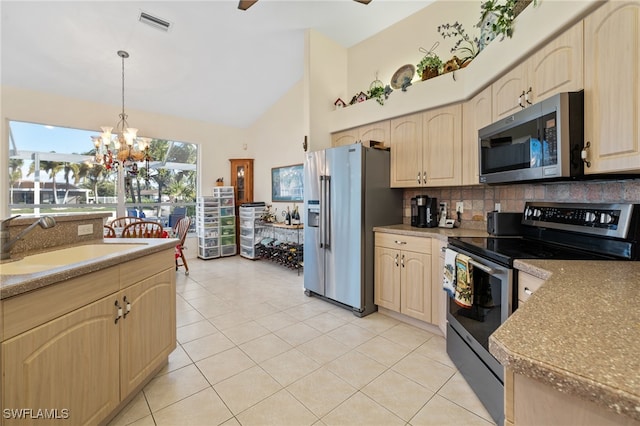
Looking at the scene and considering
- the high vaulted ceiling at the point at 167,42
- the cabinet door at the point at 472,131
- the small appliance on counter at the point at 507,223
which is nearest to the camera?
the small appliance on counter at the point at 507,223

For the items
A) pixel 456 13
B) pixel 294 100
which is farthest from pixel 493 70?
pixel 294 100

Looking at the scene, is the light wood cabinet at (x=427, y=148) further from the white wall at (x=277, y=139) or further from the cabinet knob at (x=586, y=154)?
the white wall at (x=277, y=139)

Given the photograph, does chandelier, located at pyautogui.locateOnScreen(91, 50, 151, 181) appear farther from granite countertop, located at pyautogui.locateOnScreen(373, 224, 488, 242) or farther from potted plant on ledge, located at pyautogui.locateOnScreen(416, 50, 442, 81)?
potted plant on ledge, located at pyautogui.locateOnScreen(416, 50, 442, 81)

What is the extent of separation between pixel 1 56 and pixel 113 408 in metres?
4.59

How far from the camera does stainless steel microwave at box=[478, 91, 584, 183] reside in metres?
1.44

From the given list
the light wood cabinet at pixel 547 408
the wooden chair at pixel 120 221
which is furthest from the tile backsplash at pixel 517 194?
the wooden chair at pixel 120 221

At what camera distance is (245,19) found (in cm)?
338

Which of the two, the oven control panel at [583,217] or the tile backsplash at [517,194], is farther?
the tile backsplash at [517,194]

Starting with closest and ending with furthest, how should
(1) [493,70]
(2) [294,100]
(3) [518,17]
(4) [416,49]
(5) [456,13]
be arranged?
1. (3) [518,17]
2. (1) [493,70]
3. (5) [456,13]
4. (4) [416,49]
5. (2) [294,100]

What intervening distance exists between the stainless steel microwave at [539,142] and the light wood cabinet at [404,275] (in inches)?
33.9

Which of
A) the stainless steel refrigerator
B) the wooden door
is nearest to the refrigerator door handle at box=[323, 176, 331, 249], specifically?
the stainless steel refrigerator

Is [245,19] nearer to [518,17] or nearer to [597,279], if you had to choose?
[518,17]

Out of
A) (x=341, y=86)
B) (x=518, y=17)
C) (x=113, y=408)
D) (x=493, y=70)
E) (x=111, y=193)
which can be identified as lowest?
(x=113, y=408)

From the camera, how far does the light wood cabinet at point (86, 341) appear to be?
99cm
